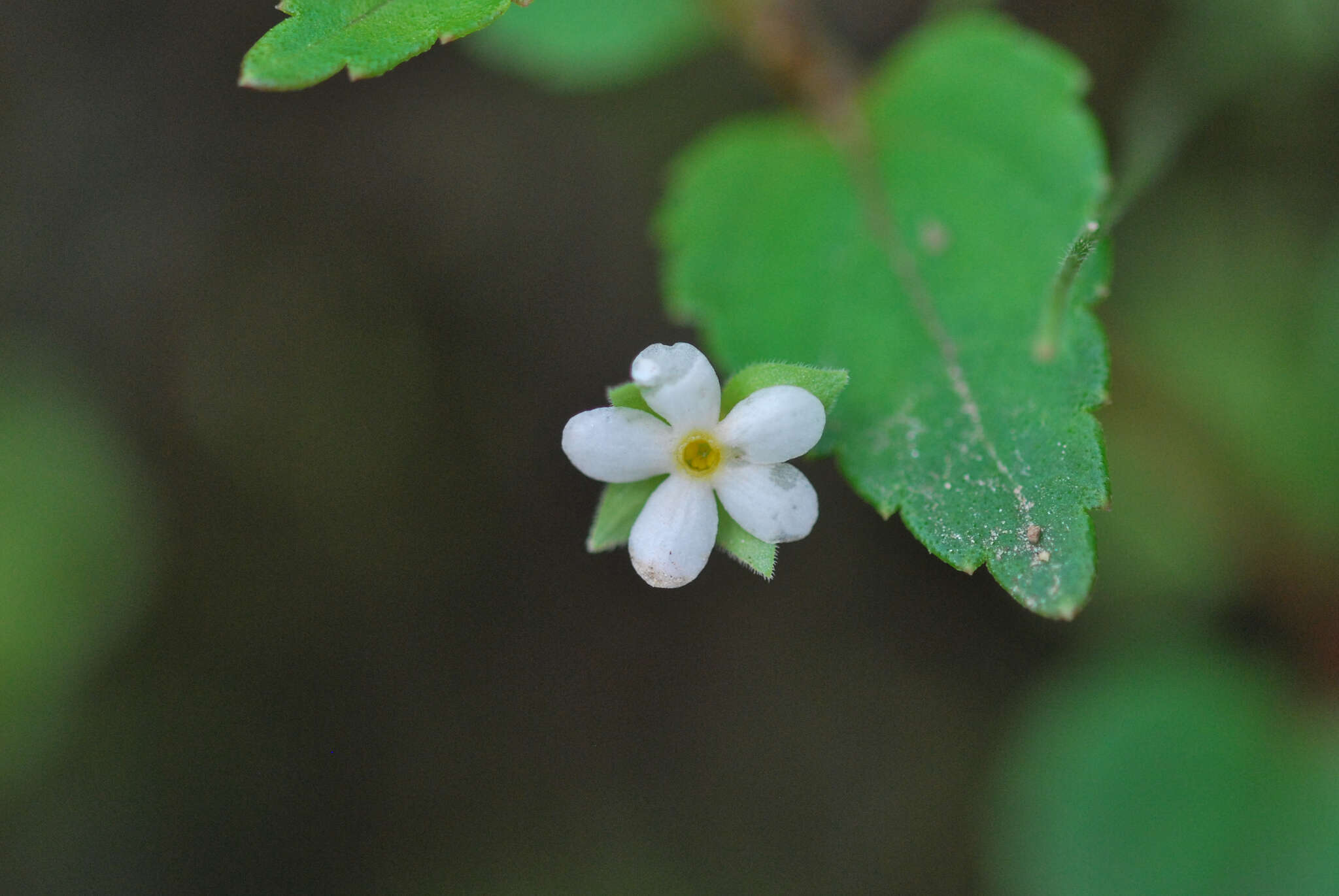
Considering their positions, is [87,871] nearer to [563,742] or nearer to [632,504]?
[563,742]

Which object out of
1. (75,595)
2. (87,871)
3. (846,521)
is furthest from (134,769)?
(846,521)

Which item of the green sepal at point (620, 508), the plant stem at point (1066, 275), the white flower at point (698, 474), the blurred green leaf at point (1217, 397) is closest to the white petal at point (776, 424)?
the white flower at point (698, 474)

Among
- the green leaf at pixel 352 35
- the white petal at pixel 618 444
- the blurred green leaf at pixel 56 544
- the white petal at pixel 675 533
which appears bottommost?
the blurred green leaf at pixel 56 544

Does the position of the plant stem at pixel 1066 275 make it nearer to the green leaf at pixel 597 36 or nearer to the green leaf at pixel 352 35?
the green leaf at pixel 352 35

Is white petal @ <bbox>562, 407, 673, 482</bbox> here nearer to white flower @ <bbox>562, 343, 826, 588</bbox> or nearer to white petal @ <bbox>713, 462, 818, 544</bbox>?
white flower @ <bbox>562, 343, 826, 588</bbox>

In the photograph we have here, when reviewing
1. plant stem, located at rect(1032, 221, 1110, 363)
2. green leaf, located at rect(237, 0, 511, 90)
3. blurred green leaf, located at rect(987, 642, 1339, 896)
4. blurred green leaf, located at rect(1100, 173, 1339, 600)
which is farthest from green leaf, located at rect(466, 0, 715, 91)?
blurred green leaf, located at rect(987, 642, 1339, 896)
